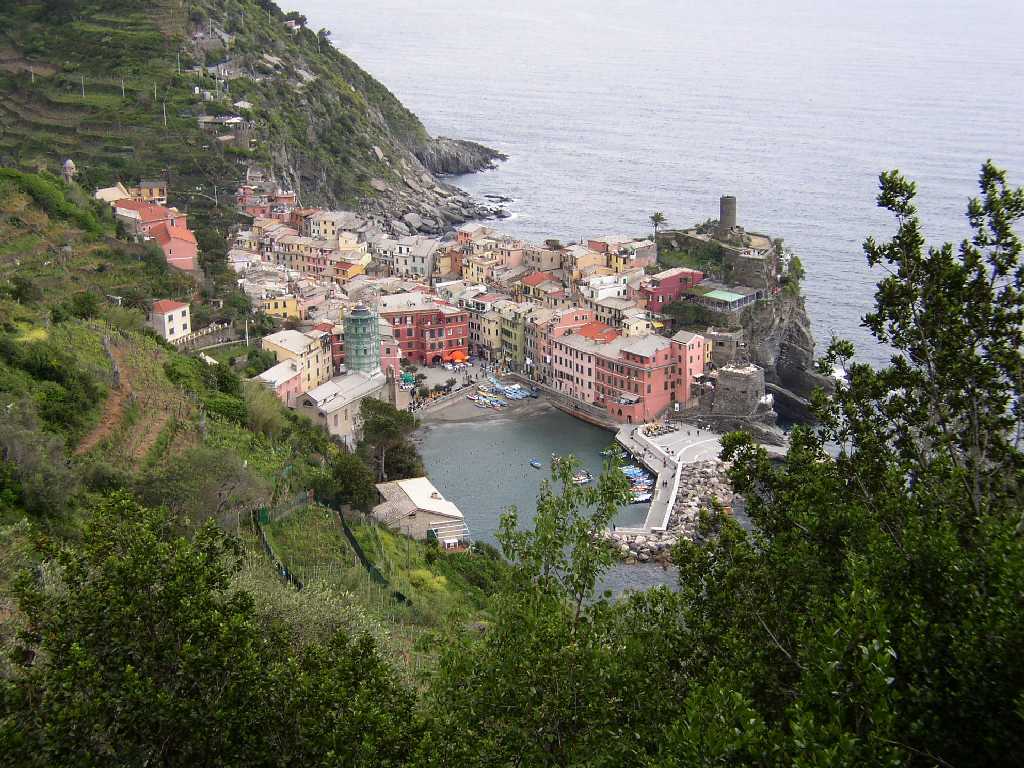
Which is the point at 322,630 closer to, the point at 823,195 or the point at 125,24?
the point at 125,24

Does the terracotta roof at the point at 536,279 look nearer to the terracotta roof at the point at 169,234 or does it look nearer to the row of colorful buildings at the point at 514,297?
the row of colorful buildings at the point at 514,297

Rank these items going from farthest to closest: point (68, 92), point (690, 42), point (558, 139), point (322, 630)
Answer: point (690, 42) → point (558, 139) → point (68, 92) → point (322, 630)

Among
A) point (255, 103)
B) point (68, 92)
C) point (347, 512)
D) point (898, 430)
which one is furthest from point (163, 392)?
point (255, 103)

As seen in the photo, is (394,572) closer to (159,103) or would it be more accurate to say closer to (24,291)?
(24,291)

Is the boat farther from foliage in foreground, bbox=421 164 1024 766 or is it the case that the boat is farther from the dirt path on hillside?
foliage in foreground, bbox=421 164 1024 766

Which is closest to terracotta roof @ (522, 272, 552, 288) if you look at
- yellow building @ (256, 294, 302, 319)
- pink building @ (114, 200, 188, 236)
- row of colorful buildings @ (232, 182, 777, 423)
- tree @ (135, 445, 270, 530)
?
row of colorful buildings @ (232, 182, 777, 423)

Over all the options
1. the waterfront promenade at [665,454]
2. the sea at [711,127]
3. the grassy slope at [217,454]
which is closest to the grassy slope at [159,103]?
the sea at [711,127]

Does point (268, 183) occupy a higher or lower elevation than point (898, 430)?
lower
